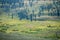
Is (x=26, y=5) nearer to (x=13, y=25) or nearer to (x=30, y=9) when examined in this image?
(x=30, y=9)

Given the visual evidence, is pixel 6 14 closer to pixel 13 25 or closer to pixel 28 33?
pixel 13 25

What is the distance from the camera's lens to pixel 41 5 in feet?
10.8

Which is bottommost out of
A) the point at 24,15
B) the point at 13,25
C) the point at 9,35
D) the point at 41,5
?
the point at 9,35

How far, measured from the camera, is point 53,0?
326cm

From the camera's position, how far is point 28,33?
3.21 metres

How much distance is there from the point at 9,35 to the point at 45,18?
2.99ft

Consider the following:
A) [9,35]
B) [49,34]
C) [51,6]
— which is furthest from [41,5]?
[9,35]

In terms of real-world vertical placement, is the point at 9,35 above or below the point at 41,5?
below

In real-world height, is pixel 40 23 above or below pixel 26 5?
below

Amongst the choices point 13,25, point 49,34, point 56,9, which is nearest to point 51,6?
point 56,9

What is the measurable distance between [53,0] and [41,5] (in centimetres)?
30

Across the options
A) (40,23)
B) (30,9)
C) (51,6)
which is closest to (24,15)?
(30,9)

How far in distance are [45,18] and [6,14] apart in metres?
0.91

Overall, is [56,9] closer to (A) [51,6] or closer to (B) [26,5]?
(A) [51,6]
